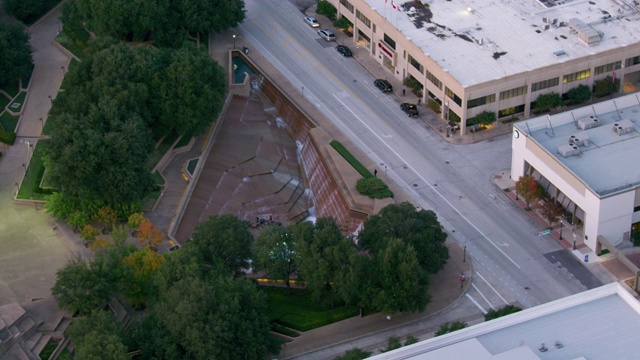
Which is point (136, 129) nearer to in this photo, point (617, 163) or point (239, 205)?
point (239, 205)

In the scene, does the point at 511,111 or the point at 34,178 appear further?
the point at 511,111

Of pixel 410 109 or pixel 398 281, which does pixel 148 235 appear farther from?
pixel 410 109

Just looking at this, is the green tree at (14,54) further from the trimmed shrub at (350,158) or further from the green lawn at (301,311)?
the green lawn at (301,311)

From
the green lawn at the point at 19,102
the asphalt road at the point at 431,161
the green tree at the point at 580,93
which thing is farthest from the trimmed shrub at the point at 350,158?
the green lawn at the point at 19,102

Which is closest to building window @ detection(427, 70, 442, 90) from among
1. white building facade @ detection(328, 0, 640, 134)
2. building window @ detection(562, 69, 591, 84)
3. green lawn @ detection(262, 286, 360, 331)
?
white building facade @ detection(328, 0, 640, 134)

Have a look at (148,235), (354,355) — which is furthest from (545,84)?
(354,355)

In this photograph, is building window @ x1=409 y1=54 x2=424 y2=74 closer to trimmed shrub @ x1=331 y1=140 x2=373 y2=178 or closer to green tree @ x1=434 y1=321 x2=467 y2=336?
trimmed shrub @ x1=331 y1=140 x2=373 y2=178

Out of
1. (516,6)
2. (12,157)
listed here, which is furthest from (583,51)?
(12,157)
